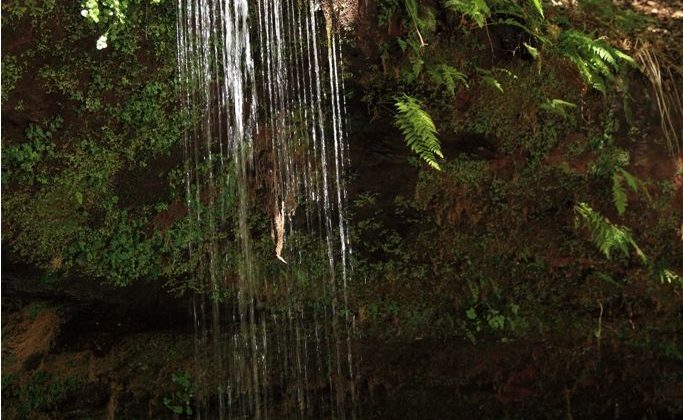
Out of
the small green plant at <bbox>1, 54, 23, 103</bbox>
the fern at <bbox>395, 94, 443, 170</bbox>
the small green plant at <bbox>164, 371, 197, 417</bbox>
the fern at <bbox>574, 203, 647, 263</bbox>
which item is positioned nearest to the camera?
the fern at <bbox>395, 94, 443, 170</bbox>

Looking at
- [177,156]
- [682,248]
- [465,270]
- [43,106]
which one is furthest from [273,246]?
[682,248]

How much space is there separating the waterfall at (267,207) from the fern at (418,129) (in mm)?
545

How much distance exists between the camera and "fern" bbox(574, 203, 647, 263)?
16.9 ft

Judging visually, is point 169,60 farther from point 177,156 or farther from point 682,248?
point 682,248

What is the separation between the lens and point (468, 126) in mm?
5281

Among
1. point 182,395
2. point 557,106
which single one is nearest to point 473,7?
point 557,106

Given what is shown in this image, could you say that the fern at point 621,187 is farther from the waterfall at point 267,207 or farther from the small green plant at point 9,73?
the small green plant at point 9,73

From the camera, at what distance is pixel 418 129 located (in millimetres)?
4676

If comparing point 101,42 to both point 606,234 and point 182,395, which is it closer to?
point 182,395

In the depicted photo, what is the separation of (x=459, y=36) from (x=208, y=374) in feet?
11.1

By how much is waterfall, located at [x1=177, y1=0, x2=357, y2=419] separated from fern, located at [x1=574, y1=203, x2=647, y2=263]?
1.93m

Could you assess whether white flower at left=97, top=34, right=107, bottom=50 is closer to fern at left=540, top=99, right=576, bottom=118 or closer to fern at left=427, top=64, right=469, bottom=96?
fern at left=427, top=64, right=469, bottom=96

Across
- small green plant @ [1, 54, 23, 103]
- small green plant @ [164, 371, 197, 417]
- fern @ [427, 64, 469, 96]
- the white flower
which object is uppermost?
the white flower

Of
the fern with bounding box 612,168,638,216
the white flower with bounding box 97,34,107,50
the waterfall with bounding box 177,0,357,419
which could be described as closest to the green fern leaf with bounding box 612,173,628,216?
the fern with bounding box 612,168,638,216
